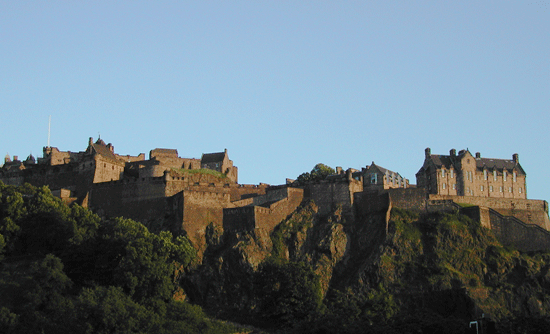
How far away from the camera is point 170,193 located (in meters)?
89.2

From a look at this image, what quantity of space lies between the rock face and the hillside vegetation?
4.3 inches

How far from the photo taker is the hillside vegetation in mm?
67312

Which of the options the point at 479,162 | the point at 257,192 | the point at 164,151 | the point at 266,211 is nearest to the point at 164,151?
the point at 164,151

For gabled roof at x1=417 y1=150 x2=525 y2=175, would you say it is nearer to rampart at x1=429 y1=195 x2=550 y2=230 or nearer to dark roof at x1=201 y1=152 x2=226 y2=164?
rampart at x1=429 y1=195 x2=550 y2=230

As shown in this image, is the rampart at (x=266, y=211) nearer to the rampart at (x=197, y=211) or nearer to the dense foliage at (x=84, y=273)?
the rampart at (x=197, y=211)

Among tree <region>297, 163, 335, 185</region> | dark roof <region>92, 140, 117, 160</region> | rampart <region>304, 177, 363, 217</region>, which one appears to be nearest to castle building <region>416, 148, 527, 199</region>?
rampart <region>304, 177, 363, 217</region>

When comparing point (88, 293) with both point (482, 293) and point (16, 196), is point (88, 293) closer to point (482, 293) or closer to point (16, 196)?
point (16, 196)

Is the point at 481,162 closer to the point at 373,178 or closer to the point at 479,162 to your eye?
the point at 479,162

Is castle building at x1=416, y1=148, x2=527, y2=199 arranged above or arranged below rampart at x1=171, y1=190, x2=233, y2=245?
above

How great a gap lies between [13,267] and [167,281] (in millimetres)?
15469

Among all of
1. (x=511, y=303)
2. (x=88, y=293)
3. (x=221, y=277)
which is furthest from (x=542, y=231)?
(x=88, y=293)

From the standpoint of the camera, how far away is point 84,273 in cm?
7506

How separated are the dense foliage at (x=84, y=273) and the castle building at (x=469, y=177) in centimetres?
3184

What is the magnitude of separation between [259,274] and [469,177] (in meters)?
31.1
